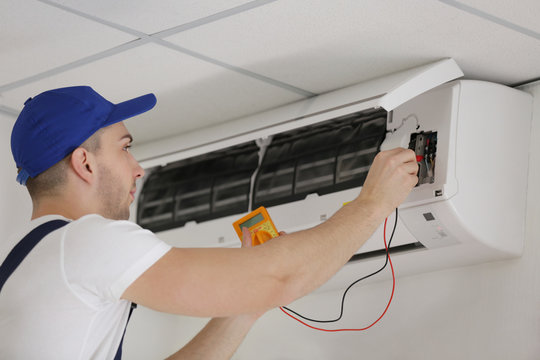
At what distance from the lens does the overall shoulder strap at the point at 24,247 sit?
4.84 ft

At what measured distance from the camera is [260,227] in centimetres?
217

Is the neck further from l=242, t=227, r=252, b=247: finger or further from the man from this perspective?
l=242, t=227, r=252, b=247: finger

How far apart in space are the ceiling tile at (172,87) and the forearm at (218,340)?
2.54ft

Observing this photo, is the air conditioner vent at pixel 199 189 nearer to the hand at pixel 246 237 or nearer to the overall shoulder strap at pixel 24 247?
the hand at pixel 246 237

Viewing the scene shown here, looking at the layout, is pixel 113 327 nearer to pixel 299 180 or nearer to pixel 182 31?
pixel 182 31

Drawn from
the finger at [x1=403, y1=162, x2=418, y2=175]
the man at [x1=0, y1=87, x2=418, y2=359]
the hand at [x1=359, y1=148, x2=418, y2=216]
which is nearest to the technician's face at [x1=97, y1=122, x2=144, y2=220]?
the man at [x1=0, y1=87, x2=418, y2=359]

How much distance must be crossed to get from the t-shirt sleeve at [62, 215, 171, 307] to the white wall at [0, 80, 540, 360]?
0.79 m

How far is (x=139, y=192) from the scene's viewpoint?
120 inches

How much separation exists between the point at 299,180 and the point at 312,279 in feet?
3.39

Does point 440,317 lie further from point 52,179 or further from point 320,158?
point 52,179

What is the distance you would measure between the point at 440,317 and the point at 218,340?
90cm

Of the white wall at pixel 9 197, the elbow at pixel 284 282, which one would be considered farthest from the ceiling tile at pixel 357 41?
the white wall at pixel 9 197

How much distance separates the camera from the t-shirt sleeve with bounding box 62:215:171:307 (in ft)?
4.53

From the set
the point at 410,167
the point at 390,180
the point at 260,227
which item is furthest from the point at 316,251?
the point at 260,227
